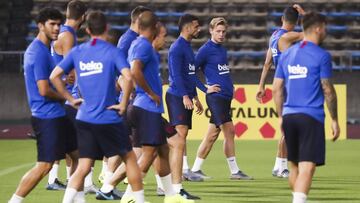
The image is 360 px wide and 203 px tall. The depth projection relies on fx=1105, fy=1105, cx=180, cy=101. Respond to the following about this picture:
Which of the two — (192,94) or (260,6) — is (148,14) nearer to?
(192,94)

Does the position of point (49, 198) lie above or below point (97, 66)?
below

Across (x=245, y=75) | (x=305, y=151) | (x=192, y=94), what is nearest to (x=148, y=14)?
(x=305, y=151)

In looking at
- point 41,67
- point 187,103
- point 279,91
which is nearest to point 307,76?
point 279,91

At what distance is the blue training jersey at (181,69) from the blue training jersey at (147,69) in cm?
238

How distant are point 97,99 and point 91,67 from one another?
11.1 inches

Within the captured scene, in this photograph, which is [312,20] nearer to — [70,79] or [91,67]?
[91,67]

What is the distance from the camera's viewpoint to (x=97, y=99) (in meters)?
9.52

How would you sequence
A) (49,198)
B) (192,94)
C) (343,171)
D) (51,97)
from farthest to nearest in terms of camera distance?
(343,171) → (192,94) → (49,198) → (51,97)

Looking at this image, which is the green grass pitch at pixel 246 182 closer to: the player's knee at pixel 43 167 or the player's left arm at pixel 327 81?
the player's knee at pixel 43 167

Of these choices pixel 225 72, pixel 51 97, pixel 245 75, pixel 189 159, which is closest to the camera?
pixel 51 97

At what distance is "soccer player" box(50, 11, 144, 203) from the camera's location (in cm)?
947

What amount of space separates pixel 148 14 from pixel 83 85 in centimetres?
147

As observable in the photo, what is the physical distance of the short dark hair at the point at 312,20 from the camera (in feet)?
31.4

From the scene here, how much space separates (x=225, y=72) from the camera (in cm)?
1533
